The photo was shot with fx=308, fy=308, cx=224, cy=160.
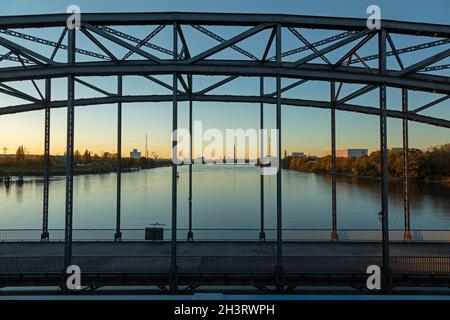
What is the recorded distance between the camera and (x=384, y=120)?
1102 cm

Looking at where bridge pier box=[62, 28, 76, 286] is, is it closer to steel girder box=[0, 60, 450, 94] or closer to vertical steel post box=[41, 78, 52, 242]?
steel girder box=[0, 60, 450, 94]

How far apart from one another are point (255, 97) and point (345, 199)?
4445 centimetres

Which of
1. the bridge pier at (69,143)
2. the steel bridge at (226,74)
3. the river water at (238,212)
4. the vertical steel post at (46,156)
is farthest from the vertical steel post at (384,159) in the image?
the river water at (238,212)

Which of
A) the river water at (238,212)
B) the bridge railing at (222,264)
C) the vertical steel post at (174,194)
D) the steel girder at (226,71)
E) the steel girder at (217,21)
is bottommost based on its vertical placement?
the river water at (238,212)

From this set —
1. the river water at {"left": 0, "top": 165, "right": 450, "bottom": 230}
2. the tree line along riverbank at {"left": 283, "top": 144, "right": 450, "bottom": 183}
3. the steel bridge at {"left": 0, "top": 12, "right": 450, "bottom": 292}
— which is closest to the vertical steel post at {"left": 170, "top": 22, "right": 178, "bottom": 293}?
the steel bridge at {"left": 0, "top": 12, "right": 450, "bottom": 292}

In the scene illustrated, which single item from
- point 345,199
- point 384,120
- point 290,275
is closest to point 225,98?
point 384,120

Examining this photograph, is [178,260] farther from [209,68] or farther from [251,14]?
[251,14]

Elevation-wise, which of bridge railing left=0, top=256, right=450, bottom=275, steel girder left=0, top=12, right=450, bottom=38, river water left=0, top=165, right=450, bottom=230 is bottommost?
river water left=0, top=165, right=450, bottom=230

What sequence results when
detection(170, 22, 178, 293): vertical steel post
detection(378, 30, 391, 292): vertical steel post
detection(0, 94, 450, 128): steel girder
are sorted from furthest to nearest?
detection(0, 94, 450, 128): steel girder < detection(378, 30, 391, 292): vertical steel post < detection(170, 22, 178, 293): vertical steel post

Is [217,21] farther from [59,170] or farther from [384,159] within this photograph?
[59,170]

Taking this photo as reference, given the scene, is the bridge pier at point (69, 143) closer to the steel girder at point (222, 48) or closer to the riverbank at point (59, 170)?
the steel girder at point (222, 48)

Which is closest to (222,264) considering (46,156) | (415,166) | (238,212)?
(46,156)

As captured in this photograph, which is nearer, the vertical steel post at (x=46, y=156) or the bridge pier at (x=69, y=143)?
the bridge pier at (x=69, y=143)

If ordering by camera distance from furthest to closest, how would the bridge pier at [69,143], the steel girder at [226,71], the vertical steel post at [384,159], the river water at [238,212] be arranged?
1. the river water at [238,212]
2. the steel girder at [226,71]
3. the vertical steel post at [384,159]
4. the bridge pier at [69,143]
